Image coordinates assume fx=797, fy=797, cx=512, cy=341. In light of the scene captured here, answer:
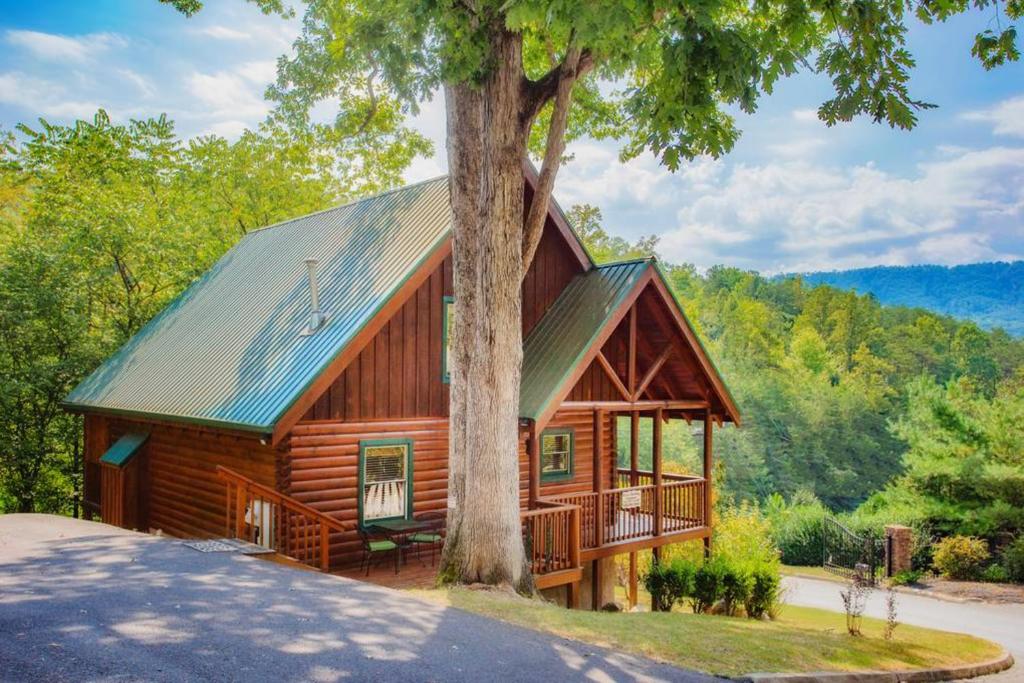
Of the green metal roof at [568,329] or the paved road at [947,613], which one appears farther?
the paved road at [947,613]

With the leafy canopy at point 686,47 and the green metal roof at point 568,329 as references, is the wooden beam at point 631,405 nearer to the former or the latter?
the green metal roof at point 568,329

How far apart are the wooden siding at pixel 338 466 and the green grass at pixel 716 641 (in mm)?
3643

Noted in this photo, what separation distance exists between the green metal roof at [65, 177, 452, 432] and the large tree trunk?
2.48 m

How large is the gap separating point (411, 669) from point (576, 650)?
6.43 ft

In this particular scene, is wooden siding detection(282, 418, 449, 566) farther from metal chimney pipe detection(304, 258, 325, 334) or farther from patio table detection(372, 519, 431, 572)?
metal chimney pipe detection(304, 258, 325, 334)

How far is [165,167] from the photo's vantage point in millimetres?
32594

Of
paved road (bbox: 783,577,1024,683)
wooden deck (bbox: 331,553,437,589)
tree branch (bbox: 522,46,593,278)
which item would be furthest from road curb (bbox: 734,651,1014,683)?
tree branch (bbox: 522,46,593,278)

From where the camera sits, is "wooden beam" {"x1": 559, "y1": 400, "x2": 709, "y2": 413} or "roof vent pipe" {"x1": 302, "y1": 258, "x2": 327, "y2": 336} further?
"wooden beam" {"x1": 559, "y1": 400, "x2": 709, "y2": 413}

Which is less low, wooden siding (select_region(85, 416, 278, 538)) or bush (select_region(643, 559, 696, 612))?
wooden siding (select_region(85, 416, 278, 538))

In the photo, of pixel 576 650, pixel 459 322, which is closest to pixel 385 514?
pixel 459 322

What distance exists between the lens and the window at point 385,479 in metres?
13.8

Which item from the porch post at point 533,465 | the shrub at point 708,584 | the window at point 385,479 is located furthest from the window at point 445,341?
the shrub at point 708,584

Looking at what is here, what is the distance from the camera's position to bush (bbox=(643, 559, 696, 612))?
588 inches

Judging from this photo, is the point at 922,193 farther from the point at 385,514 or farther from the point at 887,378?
the point at 385,514
